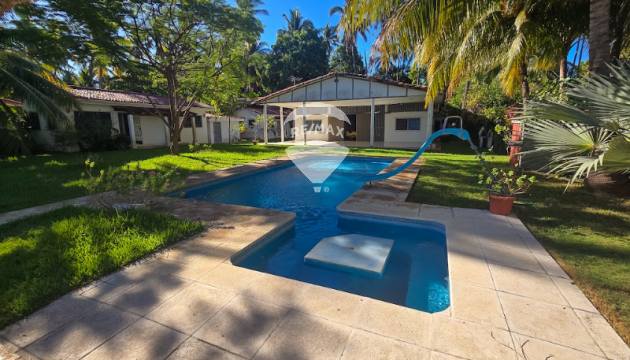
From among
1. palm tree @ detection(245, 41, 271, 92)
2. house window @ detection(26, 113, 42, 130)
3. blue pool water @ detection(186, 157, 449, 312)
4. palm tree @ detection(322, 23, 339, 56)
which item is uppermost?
palm tree @ detection(322, 23, 339, 56)

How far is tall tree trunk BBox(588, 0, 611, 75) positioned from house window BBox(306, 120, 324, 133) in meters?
20.4

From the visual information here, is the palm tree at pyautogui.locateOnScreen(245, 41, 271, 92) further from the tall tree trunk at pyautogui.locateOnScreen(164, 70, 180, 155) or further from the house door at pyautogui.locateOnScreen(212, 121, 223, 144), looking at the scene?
the tall tree trunk at pyautogui.locateOnScreen(164, 70, 180, 155)

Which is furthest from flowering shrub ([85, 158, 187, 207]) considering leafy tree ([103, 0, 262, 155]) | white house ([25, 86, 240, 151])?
white house ([25, 86, 240, 151])

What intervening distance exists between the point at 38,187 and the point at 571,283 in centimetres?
1112

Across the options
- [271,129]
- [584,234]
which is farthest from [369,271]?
[271,129]

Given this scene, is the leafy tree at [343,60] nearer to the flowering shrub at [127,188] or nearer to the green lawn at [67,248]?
the flowering shrub at [127,188]

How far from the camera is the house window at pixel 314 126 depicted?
82.4 ft

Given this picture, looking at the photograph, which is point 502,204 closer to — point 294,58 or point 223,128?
point 223,128

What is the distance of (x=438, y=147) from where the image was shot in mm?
18172

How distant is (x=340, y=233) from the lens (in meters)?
5.52

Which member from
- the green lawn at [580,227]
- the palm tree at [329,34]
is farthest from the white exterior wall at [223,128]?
the palm tree at [329,34]

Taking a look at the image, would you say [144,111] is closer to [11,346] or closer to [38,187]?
[38,187]

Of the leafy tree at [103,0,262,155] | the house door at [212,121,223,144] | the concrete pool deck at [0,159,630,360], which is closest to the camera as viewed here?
the concrete pool deck at [0,159,630,360]

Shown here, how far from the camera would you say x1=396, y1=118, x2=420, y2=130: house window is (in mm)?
20859
